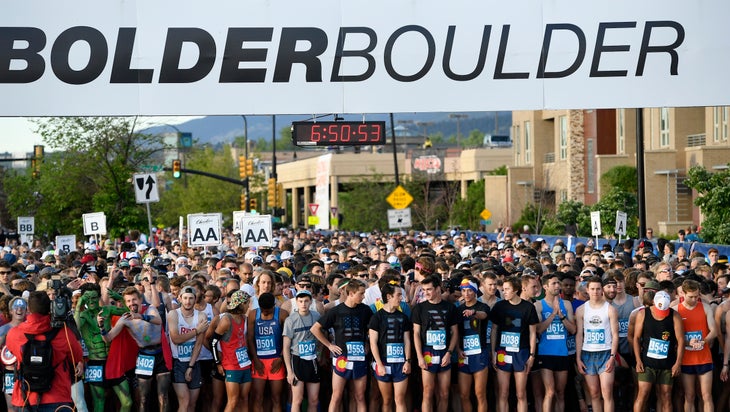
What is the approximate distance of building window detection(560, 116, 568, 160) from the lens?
60.4 metres

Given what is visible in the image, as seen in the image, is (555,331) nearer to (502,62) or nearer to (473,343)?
(473,343)

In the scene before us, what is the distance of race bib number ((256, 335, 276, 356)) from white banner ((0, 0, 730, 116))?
9.52 ft

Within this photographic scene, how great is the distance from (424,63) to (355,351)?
12.8 feet

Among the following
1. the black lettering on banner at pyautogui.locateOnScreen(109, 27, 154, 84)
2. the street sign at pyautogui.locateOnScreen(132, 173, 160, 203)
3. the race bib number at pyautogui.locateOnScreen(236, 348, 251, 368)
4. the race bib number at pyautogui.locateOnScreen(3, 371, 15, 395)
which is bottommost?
the race bib number at pyautogui.locateOnScreen(3, 371, 15, 395)

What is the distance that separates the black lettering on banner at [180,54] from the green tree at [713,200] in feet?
64.0

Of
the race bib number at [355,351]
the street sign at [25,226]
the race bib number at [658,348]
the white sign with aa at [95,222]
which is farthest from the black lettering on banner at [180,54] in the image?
the street sign at [25,226]

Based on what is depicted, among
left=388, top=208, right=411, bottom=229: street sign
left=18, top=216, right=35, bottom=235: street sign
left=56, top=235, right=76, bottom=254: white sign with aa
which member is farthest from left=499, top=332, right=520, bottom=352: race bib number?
left=388, top=208, right=411, bottom=229: street sign

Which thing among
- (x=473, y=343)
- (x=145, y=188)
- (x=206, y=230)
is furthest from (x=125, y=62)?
(x=145, y=188)

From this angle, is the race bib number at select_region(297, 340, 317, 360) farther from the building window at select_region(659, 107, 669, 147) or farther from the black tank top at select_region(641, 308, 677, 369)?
the building window at select_region(659, 107, 669, 147)

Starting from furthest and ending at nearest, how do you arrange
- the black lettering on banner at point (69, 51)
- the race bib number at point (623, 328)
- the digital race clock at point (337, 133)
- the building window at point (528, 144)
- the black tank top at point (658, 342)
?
1. the building window at point (528, 144)
2. the digital race clock at point (337, 133)
3. the black lettering on banner at point (69, 51)
4. the race bib number at point (623, 328)
5. the black tank top at point (658, 342)

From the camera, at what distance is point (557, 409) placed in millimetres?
13180

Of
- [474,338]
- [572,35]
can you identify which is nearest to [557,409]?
[474,338]

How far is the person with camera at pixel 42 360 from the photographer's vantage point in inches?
427

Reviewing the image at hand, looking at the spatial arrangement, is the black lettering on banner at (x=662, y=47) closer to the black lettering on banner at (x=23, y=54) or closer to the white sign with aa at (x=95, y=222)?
the black lettering on banner at (x=23, y=54)
